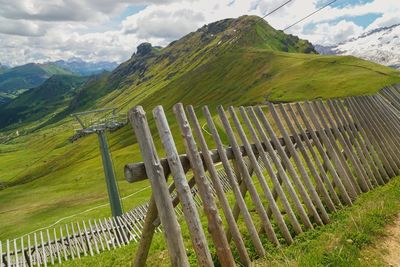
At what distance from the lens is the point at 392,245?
25.1 feet

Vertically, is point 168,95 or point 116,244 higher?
point 168,95

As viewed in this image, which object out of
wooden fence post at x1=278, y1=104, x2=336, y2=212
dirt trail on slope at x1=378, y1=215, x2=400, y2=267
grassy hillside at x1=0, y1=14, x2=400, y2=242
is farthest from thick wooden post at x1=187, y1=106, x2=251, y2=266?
grassy hillside at x1=0, y1=14, x2=400, y2=242

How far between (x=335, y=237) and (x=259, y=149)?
2374 millimetres

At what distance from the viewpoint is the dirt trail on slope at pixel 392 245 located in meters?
7.10

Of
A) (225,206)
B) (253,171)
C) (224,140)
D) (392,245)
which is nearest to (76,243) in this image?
(253,171)

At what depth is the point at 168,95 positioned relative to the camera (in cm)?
19600

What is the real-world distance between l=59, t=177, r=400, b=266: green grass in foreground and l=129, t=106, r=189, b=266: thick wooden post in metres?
1.69

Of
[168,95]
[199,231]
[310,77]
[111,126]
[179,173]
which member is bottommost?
[199,231]

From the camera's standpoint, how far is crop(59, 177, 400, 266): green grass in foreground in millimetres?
6766

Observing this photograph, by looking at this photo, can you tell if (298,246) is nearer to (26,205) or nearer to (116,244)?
(116,244)

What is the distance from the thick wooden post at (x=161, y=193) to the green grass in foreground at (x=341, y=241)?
1693 millimetres

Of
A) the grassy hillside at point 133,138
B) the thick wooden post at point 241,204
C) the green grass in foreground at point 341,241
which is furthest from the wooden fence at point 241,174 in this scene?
the grassy hillside at point 133,138

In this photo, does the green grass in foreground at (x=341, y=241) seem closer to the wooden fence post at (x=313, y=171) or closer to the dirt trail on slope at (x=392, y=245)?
the dirt trail on slope at (x=392, y=245)

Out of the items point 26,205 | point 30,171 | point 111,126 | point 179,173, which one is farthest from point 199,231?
point 30,171
